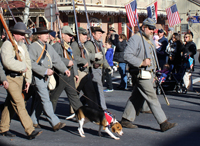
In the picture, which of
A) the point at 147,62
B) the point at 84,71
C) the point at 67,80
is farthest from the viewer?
the point at 84,71

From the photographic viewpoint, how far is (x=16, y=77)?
5.76 meters

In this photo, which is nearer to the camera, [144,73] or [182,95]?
[144,73]

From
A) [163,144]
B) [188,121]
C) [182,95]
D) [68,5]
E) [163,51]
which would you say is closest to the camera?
[163,144]

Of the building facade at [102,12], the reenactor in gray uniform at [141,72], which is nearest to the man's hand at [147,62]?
the reenactor in gray uniform at [141,72]

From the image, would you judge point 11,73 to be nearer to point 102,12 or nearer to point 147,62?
point 147,62

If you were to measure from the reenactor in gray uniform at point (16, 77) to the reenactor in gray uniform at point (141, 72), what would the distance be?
1780 mm

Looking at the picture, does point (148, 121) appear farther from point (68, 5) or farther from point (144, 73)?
point (68, 5)

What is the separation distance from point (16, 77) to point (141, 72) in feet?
7.13

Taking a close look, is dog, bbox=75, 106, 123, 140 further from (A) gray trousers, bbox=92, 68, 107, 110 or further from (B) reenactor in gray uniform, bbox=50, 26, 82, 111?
(A) gray trousers, bbox=92, 68, 107, 110

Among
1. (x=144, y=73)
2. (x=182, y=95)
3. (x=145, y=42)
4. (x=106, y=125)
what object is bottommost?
(x=182, y=95)

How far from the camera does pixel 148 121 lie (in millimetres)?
7148

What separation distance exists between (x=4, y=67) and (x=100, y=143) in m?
2.00

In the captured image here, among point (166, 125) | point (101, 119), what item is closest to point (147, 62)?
point (166, 125)

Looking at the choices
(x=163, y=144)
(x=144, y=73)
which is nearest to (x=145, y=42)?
(x=144, y=73)
